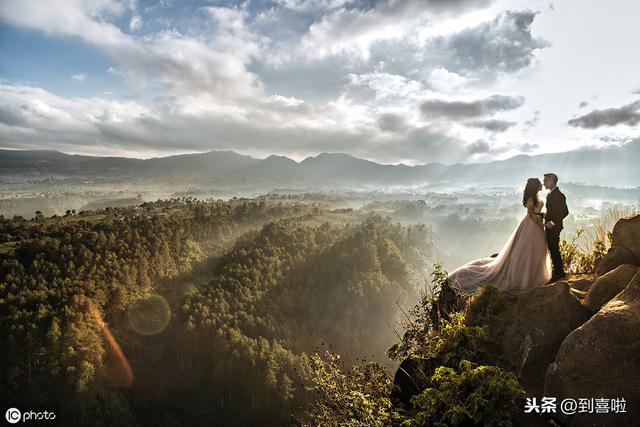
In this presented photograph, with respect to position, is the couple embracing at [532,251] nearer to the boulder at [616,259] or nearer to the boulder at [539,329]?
the boulder at [616,259]

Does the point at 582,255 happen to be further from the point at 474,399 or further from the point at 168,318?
the point at 168,318

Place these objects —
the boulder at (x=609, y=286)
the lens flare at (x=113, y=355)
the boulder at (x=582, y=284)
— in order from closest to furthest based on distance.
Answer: the boulder at (x=609, y=286), the boulder at (x=582, y=284), the lens flare at (x=113, y=355)

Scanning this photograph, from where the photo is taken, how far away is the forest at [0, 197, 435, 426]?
250 ft

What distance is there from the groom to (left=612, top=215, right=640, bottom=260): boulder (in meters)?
1.23

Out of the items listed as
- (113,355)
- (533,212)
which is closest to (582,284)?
(533,212)

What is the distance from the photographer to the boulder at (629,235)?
8.30 meters

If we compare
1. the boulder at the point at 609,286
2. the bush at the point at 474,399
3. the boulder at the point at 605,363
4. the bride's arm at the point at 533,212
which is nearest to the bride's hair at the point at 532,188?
the bride's arm at the point at 533,212

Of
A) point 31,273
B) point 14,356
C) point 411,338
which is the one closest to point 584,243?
point 411,338

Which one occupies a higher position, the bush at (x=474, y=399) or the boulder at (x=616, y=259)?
the boulder at (x=616, y=259)

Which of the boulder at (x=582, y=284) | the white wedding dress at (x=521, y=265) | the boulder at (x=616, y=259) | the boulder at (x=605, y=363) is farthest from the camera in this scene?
the white wedding dress at (x=521, y=265)

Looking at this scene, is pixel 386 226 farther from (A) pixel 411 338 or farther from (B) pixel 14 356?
(A) pixel 411 338

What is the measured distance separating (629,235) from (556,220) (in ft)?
5.40

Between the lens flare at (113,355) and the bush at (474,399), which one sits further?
the lens flare at (113,355)

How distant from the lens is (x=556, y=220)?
32.3ft
